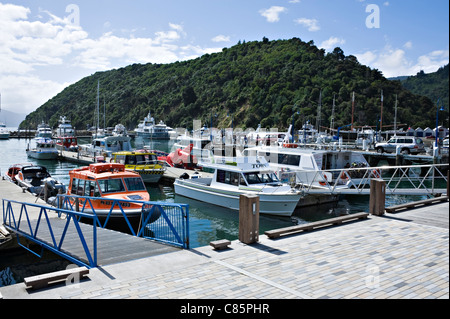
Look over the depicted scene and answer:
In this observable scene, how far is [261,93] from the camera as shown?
120 meters

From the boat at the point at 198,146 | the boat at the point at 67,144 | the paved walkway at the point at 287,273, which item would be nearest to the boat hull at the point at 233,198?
the paved walkway at the point at 287,273

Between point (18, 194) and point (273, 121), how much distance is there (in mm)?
89121

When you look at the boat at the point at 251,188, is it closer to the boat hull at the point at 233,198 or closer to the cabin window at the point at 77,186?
the boat hull at the point at 233,198

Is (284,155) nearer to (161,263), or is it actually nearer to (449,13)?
(161,263)

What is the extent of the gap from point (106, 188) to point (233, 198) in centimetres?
692

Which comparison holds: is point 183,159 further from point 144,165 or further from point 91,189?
point 91,189

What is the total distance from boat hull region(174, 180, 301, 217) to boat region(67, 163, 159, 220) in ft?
17.1

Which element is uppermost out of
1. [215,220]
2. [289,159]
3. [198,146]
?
[198,146]

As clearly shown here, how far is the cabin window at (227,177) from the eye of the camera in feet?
68.1

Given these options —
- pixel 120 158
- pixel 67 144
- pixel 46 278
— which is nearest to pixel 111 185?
pixel 46 278

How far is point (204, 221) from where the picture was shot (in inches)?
785

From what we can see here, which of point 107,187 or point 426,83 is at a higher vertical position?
point 426,83
